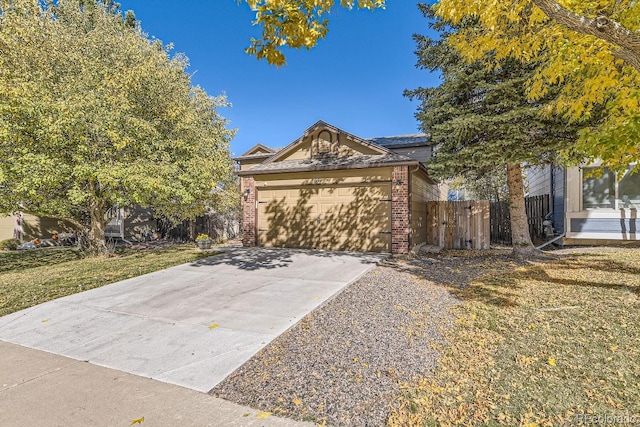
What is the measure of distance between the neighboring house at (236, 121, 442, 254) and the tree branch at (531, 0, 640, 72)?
6.14m

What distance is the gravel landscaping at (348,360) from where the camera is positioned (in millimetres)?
2553

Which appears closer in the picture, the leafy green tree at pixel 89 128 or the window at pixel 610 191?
the leafy green tree at pixel 89 128

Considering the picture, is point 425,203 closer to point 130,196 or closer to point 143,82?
point 130,196

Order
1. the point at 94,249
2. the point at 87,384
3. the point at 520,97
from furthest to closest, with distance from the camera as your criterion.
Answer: the point at 94,249 < the point at 520,97 < the point at 87,384

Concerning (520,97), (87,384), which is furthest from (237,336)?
(520,97)

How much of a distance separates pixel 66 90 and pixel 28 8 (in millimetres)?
4076

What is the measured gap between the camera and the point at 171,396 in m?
2.76

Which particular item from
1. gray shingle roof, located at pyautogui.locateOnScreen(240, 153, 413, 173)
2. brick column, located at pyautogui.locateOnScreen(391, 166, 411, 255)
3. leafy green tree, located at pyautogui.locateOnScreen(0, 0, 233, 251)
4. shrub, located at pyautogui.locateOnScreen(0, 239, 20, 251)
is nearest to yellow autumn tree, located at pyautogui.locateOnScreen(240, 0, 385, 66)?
gray shingle roof, located at pyautogui.locateOnScreen(240, 153, 413, 173)

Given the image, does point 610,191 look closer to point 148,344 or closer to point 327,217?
point 327,217

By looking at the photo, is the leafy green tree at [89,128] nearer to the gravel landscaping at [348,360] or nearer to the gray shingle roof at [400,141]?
the gravel landscaping at [348,360]

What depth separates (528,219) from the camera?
1278 cm

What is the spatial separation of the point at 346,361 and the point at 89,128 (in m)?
9.58

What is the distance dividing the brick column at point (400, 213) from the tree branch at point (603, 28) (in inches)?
246

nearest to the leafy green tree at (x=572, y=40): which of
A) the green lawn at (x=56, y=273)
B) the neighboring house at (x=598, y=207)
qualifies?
the neighboring house at (x=598, y=207)
